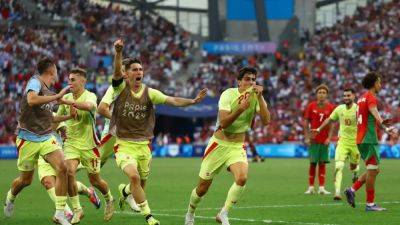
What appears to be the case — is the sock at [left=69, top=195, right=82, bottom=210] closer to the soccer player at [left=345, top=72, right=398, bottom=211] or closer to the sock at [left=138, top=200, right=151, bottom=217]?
the sock at [left=138, top=200, right=151, bottom=217]

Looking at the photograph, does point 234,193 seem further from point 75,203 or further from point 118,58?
point 75,203

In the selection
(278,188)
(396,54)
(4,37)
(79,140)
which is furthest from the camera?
(396,54)

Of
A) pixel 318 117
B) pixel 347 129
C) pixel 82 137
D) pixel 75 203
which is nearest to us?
pixel 75 203

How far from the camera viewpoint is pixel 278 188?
24.2m

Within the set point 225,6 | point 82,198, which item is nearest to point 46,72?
point 82,198

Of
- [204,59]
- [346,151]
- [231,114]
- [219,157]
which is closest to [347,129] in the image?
[346,151]

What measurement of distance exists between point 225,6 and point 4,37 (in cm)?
1709

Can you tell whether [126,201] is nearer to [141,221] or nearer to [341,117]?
[141,221]

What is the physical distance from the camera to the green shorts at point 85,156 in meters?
16.3

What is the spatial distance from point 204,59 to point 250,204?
40819 mm

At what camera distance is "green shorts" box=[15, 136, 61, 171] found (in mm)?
14398

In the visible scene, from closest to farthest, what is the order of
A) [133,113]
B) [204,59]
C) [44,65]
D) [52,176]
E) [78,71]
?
1. [133,113]
2. [44,65]
3. [52,176]
4. [78,71]
5. [204,59]

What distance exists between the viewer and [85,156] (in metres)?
16.3

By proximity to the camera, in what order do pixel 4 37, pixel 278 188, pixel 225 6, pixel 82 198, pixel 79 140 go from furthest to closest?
pixel 225 6 < pixel 4 37 < pixel 278 188 < pixel 82 198 < pixel 79 140
